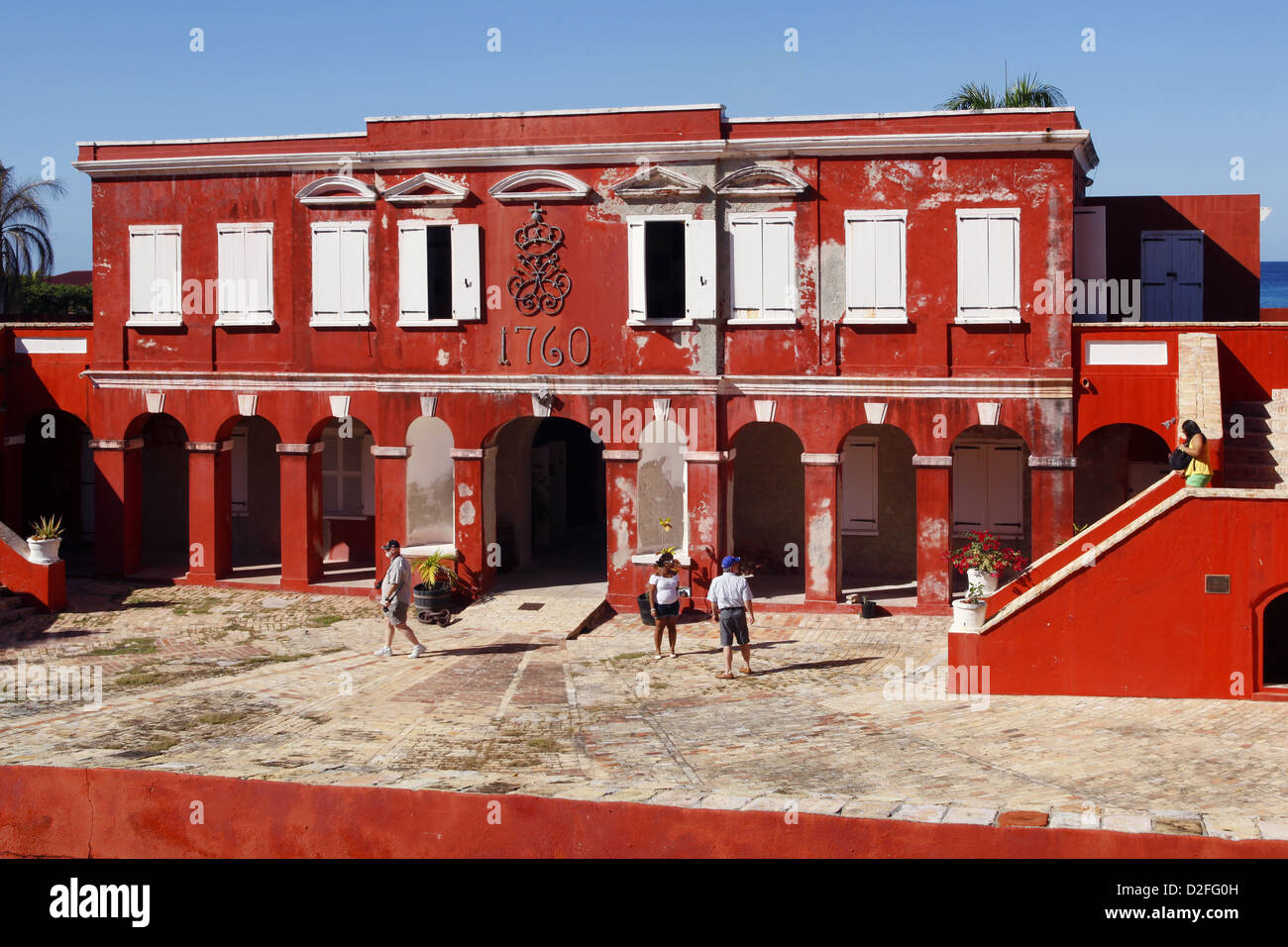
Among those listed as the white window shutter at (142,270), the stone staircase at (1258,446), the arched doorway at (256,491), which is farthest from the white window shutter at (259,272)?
the stone staircase at (1258,446)

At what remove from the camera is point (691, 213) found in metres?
21.4

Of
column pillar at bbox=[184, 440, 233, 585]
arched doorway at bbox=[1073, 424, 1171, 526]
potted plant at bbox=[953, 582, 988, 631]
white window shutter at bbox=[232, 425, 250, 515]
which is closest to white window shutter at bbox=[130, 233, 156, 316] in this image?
column pillar at bbox=[184, 440, 233, 585]

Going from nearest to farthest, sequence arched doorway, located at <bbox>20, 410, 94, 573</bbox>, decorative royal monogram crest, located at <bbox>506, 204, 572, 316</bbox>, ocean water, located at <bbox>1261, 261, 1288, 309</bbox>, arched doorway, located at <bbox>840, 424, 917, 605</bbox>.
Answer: decorative royal monogram crest, located at <bbox>506, 204, 572, 316</bbox>, arched doorway, located at <bbox>840, 424, 917, 605</bbox>, arched doorway, located at <bbox>20, 410, 94, 573</bbox>, ocean water, located at <bbox>1261, 261, 1288, 309</bbox>

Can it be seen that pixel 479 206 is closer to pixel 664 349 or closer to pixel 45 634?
pixel 664 349

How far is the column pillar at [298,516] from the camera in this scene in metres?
23.4

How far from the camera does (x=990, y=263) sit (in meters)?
20.7

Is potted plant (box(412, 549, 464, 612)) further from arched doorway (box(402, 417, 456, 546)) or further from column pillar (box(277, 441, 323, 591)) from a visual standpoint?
column pillar (box(277, 441, 323, 591))

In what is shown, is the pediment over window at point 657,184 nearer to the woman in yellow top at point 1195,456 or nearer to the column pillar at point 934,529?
the column pillar at point 934,529

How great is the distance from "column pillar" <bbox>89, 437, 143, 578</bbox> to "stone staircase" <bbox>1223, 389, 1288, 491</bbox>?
1852 centimetres

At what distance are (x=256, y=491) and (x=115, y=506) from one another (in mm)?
3073

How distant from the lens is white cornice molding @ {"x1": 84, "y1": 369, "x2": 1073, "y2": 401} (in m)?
20.7

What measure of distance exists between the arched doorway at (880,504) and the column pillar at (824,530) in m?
2.25
